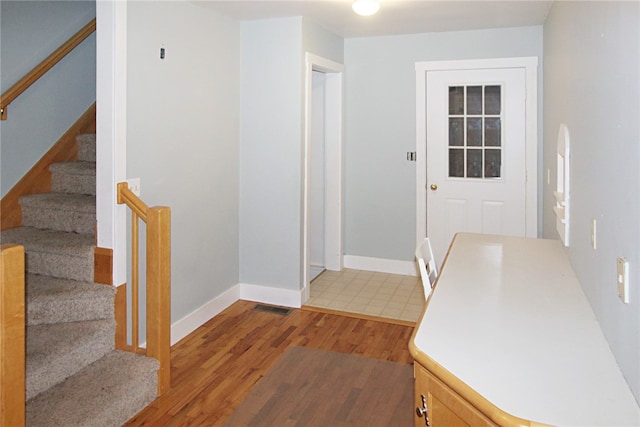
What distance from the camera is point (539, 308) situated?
1711mm

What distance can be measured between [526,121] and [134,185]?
10.6ft

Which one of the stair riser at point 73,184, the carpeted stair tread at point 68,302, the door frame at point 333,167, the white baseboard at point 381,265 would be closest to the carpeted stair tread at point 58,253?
the carpeted stair tread at point 68,302

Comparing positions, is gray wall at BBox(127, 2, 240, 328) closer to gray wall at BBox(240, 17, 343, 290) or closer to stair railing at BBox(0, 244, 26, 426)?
gray wall at BBox(240, 17, 343, 290)

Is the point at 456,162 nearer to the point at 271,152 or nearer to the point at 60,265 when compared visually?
the point at 271,152

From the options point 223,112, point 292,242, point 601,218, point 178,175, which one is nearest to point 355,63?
point 223,112

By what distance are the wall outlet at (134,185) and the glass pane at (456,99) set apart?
9.46ft

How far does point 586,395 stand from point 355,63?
4.09m

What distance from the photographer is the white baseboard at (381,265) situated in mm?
4848

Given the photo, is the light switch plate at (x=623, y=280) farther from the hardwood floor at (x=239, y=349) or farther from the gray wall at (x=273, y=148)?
the gray wall at (x=273, y=148)

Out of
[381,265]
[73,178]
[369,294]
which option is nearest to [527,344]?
[369,294]

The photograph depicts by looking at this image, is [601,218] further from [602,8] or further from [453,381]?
[453,381]

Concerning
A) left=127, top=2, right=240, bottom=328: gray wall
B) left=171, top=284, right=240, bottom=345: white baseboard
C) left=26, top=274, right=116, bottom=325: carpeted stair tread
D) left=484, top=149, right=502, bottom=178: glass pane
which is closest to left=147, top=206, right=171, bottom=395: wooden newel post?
left=26, top=274, right=116, bottom=325: carpeted stair tread

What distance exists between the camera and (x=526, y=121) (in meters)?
4.31

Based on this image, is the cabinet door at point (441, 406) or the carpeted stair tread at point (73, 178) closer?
the cabinet door at point (441, 406)
